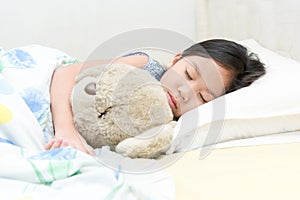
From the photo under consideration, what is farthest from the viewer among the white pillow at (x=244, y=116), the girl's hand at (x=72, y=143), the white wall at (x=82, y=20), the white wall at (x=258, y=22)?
the white wall at (x=82, y=20)

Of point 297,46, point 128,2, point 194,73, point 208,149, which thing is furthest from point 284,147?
point 128,2

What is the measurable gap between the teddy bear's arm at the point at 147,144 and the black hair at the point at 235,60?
0.38m

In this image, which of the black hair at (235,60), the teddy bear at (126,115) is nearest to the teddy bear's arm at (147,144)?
the teddy bear at (126,115)

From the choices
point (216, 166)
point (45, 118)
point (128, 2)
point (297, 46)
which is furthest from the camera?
point (128, 2)

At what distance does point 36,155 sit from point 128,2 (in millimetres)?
1283

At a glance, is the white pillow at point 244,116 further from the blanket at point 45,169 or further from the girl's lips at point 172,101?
the blanket at point 45,169

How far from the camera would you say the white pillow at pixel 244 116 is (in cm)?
98

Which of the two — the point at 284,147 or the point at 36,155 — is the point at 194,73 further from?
the point at 36,155

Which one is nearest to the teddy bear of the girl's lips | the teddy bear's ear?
the teddy bear's ear

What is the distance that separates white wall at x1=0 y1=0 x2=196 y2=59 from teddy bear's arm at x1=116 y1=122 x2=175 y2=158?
1065 mm

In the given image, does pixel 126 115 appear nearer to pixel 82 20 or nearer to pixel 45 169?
pixel 45 169

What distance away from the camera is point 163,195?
2.33 ft

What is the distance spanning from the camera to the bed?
2.30ft

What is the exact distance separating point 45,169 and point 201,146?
39 cm
